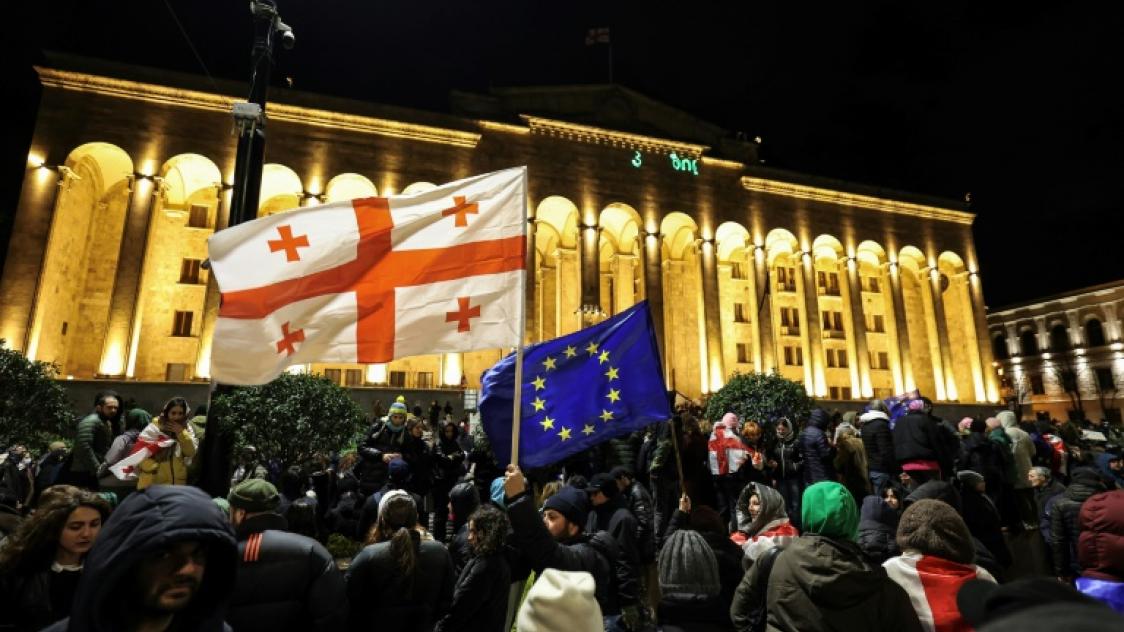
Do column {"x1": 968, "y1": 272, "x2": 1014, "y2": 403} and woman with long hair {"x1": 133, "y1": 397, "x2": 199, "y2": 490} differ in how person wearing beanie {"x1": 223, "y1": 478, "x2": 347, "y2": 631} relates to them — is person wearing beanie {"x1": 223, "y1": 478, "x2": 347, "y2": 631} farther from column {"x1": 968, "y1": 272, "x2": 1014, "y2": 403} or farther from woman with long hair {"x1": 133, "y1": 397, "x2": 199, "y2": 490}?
column {"x1": 968, "y1": 272, "x2": 1014, "y2": 403}

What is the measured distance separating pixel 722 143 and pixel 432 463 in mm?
31796

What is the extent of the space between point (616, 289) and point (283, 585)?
33.8 m

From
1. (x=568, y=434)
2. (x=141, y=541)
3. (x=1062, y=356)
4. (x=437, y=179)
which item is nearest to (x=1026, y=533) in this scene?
(x=568, y=434)

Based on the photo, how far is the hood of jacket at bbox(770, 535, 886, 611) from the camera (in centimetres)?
282

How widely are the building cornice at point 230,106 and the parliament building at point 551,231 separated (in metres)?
0.08

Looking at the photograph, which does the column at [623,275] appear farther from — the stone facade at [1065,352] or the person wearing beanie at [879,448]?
the stone facade at [1065,352]

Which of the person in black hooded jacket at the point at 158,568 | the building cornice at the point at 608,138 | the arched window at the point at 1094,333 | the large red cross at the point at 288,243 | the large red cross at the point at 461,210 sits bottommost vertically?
the person in black hooded jacket at the point at 158,568

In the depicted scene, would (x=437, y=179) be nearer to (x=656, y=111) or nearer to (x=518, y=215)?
(x=656, y=111)

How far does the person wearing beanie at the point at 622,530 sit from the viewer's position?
4.54m

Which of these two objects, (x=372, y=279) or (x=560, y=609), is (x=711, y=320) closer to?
(x=372, y=279)

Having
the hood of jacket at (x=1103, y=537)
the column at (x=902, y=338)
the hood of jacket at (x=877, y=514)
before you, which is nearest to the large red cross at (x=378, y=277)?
the hood of jacket at (x=877, y=514)

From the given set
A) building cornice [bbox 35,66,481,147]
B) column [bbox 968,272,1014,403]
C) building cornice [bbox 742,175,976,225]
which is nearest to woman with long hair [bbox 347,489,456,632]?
building cornice [bbox 35,66,481,147]

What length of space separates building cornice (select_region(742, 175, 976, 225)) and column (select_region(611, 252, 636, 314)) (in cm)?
777

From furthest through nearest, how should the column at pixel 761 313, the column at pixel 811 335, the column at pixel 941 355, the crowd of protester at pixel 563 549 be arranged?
the column at pixel 941 355 → the column at pixel 811 335 → the column at pixel 761 313 → the crowd of protester at pixel 563 549
